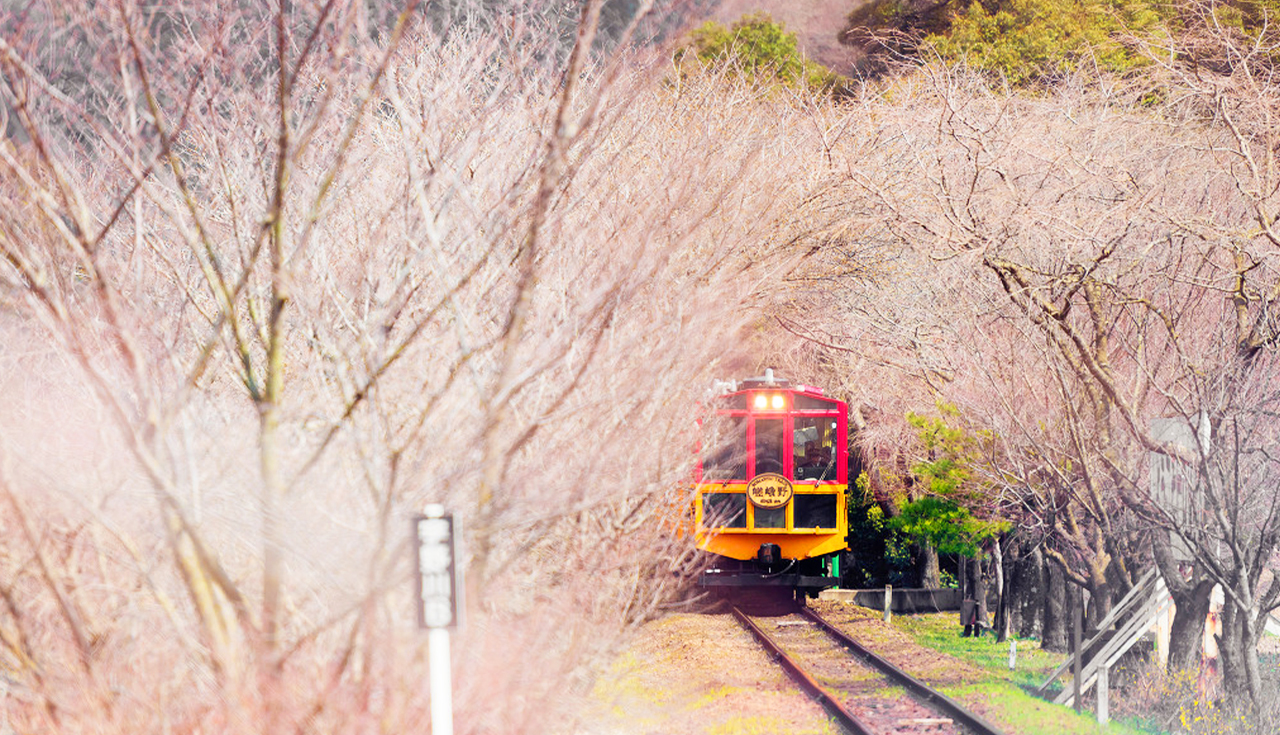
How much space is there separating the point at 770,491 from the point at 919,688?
3.61 metres

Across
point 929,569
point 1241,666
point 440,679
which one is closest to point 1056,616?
point 1241,666

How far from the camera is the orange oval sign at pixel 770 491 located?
13361 mm

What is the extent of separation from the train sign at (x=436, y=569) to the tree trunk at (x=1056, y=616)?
1028 centimetres

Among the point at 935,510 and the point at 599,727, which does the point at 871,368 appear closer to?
the point at 935,510

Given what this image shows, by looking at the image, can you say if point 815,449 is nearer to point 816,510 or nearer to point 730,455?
point 816,510

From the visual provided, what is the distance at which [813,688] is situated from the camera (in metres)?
10.1

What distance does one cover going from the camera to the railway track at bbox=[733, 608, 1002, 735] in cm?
897

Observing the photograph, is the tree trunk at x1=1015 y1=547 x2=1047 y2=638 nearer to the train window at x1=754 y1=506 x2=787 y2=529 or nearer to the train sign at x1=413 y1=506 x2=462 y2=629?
the train window at x1=754 y1=506 x2=787 y2=529

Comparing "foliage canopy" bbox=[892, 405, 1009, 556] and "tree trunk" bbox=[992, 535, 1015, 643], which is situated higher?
"foliage canopy" bbox=[892, 405, 1009, 556]

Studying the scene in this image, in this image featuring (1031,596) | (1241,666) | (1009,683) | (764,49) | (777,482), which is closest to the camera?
(1241,666)

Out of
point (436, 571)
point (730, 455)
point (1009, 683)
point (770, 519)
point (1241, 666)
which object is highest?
point (730, 455)

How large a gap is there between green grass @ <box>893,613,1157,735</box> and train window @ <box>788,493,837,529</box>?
183 cm

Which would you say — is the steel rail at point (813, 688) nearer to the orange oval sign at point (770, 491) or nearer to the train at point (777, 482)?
the train at point (777, 482)

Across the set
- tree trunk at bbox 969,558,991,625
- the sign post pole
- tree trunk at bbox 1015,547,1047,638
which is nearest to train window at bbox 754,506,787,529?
tree trunk at bbox 969,558,991,625
